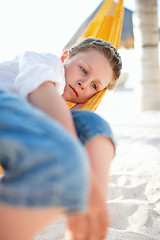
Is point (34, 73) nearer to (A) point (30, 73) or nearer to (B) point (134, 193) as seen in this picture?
(A) point (30, 73)

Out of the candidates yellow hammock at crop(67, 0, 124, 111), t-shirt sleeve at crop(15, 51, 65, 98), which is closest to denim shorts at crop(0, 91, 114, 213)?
t-shirt sleeve at crop(15, 51, 65, 98)

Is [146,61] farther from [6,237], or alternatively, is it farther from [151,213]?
[6,237]

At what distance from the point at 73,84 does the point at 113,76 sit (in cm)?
26

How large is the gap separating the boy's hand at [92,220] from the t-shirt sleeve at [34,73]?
0.33 m

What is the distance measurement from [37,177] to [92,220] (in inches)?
5.9

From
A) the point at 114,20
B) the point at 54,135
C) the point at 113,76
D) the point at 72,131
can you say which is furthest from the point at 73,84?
the point at 114,20

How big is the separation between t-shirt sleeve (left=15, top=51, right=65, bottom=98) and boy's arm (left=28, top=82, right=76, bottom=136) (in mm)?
17

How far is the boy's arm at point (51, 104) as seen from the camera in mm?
637

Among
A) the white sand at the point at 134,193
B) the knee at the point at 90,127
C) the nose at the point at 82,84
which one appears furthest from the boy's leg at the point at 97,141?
the white sand at the point at 134,193

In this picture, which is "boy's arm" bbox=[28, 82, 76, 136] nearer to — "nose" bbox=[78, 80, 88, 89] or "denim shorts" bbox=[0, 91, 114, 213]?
"denim shorts" bbox=[0, 91, 114, 213]

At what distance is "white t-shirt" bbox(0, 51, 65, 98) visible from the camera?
737 millimetres

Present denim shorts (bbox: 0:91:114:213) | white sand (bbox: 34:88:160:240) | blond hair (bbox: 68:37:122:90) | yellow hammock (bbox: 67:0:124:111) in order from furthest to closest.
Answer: yellow hammock (bbox: 67:0:124:111)
blond hair (bbox: 68:37:122:90)
white sand (bbox: 34:88:160:240)
denim shorts (bbox: 0:91:114:213)

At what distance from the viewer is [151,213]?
3.90 feet

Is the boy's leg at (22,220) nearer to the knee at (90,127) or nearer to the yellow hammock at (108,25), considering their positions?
the knee at (90,127)
